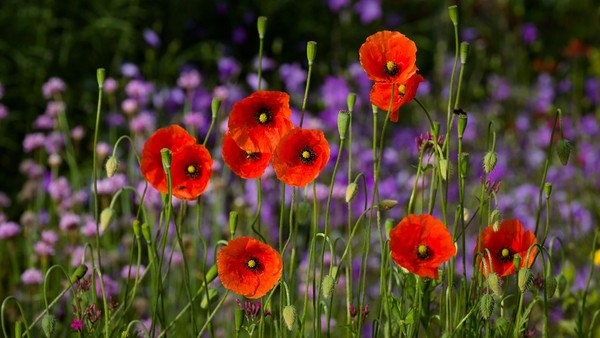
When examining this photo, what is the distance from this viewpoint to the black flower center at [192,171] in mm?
1815

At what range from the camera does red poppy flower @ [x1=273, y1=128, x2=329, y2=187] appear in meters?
1.71

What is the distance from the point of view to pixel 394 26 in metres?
5.66

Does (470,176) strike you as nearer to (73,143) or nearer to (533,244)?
(73,143)

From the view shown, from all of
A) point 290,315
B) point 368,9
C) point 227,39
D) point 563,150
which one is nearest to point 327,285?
point 290,315

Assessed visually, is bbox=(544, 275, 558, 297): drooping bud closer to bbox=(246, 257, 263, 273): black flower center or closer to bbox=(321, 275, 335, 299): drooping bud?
bbox=(321, 275, 335, 299): drooping bud

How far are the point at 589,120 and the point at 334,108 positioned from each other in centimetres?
137

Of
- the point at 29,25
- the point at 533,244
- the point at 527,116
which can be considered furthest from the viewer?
the point at 527,116

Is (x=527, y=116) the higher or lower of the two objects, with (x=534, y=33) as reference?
lower

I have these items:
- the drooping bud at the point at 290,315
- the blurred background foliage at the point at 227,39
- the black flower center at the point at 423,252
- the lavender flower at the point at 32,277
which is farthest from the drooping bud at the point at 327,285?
the blurred background foliage at the point at 227,39

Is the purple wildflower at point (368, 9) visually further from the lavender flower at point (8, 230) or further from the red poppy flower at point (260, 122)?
the red poppy flower at point (260, 122)

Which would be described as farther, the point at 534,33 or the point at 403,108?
the point at 534,33

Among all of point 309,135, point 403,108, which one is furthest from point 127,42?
point 309,135

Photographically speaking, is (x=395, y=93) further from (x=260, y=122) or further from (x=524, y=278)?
(x=524, y=278)

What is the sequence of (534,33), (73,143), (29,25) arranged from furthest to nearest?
(534,33)
(29,25)
(73,143)
